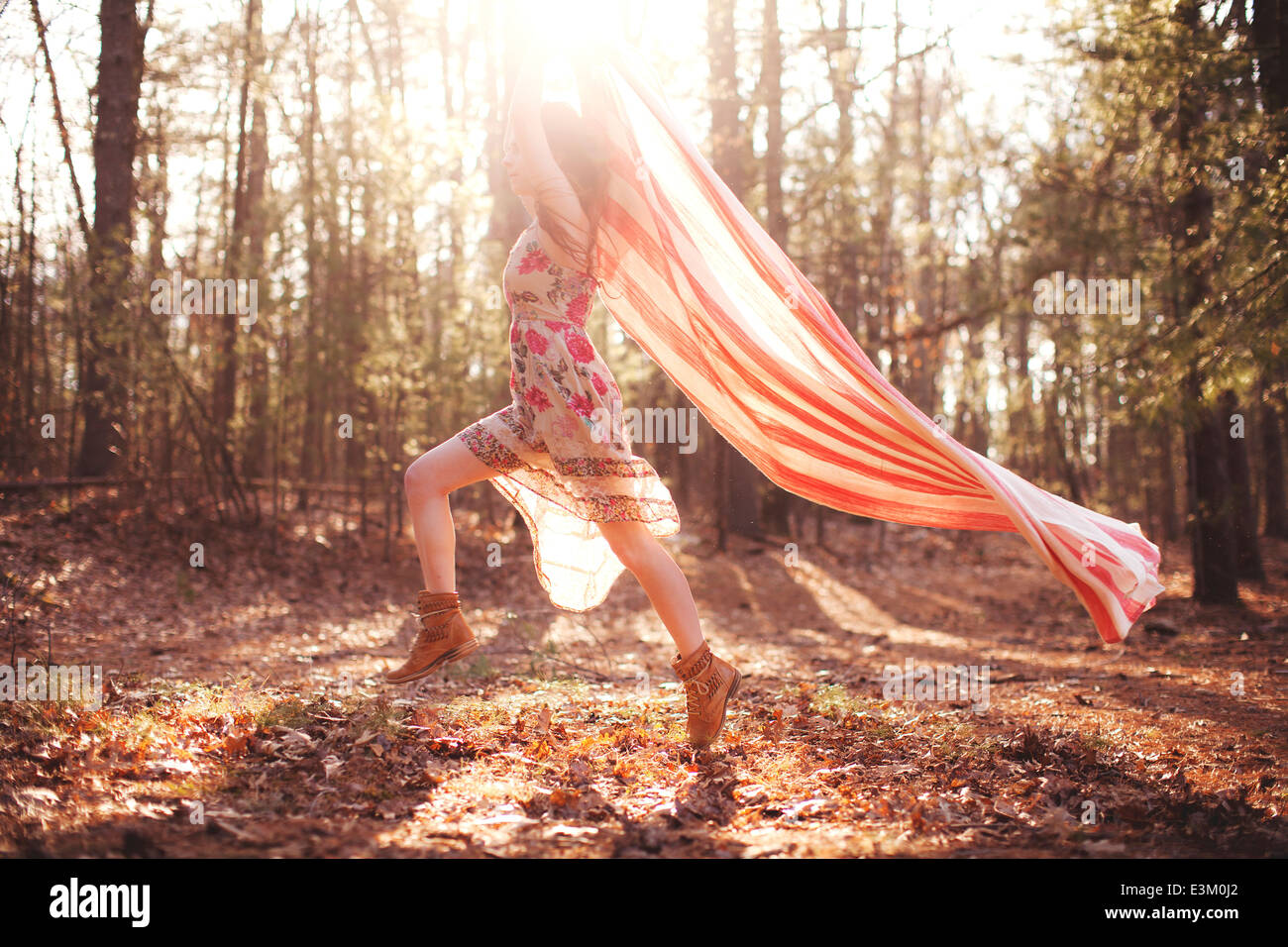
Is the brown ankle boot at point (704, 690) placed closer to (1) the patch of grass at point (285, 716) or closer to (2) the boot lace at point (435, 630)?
(2) the boot lace at point (435, 630)

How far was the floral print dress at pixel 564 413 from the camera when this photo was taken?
3301 mm

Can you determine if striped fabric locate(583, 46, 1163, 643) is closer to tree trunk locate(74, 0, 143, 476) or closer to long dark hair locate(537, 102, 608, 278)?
long dark hair locate(537, 102, 608, 278)

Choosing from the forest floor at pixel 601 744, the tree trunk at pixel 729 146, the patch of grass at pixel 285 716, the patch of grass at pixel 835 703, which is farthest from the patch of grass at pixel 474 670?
the tree trunk at pixel 729 146

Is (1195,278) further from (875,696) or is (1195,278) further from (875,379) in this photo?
(875,379)

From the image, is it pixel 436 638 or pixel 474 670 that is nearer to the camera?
pixel 436 638

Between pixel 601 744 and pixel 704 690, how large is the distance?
575 millimetres

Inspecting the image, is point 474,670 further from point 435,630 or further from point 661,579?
point 661,579

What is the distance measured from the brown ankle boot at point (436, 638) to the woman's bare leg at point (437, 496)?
0.06 metres

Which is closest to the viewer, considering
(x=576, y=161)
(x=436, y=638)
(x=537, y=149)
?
(x=537, y=149)

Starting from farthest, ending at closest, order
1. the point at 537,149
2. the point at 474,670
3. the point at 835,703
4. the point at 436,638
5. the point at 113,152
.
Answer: the point at 113,152 < the point at 474,670 < the point at 835,703 < the point at 436,638 < the point at 537,149

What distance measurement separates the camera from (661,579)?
3291 millimetres

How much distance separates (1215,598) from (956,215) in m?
14.4

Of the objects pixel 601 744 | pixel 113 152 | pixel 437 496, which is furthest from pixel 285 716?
pixel 113 152
